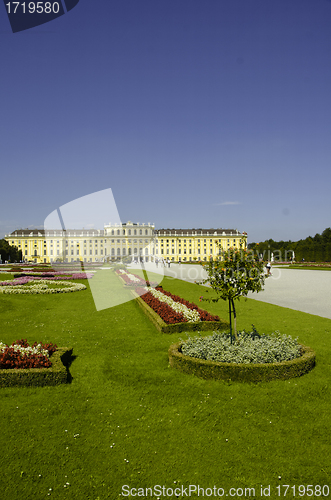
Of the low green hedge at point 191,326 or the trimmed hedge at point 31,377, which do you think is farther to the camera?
the low green hedge at point 191,326

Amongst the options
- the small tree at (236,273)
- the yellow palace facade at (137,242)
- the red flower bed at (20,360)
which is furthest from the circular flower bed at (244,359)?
the yellow palace facade at (137,242)

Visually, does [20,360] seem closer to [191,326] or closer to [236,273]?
[236,273]

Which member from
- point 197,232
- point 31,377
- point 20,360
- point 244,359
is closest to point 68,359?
point 20,360

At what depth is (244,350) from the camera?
5480mm

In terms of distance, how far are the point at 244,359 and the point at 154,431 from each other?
2023mm

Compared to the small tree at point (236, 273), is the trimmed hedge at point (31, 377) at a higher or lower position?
lower

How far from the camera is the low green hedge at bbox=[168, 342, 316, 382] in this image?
5.07m

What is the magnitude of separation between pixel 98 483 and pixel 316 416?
2.59 m

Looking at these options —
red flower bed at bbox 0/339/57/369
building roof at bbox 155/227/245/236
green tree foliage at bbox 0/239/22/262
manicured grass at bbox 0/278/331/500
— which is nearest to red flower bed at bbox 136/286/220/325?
manicured grass at bbox 0/278/331/500

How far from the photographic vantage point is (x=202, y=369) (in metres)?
5.25

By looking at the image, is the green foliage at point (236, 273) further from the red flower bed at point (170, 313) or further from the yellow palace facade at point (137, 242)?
the yellow palace facade at point (137, 242)

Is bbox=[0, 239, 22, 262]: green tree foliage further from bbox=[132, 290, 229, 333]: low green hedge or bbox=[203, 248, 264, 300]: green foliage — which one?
bbox=[203, 248, 264, 300]: green foliage

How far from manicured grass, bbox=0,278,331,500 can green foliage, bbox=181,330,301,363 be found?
412 mm

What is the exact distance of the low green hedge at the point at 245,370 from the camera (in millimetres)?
5070
